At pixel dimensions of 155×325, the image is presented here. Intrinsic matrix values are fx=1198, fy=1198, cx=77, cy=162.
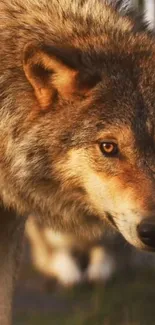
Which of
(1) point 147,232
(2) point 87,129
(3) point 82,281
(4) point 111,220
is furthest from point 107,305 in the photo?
(1) point 147,232

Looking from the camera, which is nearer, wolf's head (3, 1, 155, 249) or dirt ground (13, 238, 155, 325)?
wolf's head (3, 1, 155, 249)

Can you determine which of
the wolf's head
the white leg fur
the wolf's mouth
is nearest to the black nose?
the wolf's head

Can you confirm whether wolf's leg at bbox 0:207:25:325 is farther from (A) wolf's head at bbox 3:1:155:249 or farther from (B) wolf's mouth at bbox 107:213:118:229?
(B) wolf's mouth at bbox 107:213:118:229

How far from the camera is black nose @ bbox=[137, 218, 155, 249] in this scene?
7.04m

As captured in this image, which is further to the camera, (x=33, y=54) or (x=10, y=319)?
(x=10, y=319)

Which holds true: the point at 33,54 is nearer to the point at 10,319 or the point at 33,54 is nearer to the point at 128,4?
the point at 128,4

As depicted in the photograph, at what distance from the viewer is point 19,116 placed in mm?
7812

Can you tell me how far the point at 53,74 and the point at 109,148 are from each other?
62 centimetres

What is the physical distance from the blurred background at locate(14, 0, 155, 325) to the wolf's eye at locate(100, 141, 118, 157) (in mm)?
3401

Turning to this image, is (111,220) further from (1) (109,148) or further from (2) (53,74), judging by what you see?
(2) (53,74)

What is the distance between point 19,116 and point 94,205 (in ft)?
2.52

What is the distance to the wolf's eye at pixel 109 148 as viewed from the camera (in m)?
7.39

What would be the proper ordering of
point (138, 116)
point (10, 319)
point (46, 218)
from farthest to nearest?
point (10, 319), point (46, 218), point (138, 116)

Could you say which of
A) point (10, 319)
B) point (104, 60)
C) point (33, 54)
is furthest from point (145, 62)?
point (10, 319)
